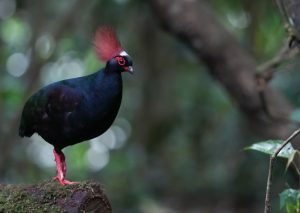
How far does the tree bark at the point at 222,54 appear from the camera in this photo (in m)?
7.20

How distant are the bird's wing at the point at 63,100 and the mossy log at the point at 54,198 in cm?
58

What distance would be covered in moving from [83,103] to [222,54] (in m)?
3.78

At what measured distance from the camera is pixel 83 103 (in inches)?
149

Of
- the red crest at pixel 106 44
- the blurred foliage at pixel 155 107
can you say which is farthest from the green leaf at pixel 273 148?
the blurred foliage at pixel 155 107

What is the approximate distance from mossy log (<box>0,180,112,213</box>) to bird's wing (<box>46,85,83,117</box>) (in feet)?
1.90

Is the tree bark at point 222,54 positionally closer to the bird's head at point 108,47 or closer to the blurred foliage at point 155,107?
the blurred foliage at point 155,107

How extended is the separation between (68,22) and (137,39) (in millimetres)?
1437

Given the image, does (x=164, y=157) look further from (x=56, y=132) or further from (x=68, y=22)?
(x=56, y=132)

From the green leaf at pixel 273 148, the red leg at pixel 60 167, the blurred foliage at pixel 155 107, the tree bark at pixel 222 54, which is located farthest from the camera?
the blurred foliage at pixel 155 107

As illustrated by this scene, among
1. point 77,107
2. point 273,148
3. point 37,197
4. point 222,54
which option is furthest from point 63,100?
point 222,54

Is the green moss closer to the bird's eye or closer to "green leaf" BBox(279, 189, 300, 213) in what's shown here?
the bird's eye

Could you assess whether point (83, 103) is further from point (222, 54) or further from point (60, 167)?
point (222, 54)

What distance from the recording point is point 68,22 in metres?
8.78

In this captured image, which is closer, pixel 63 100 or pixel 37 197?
pixel 37 197
